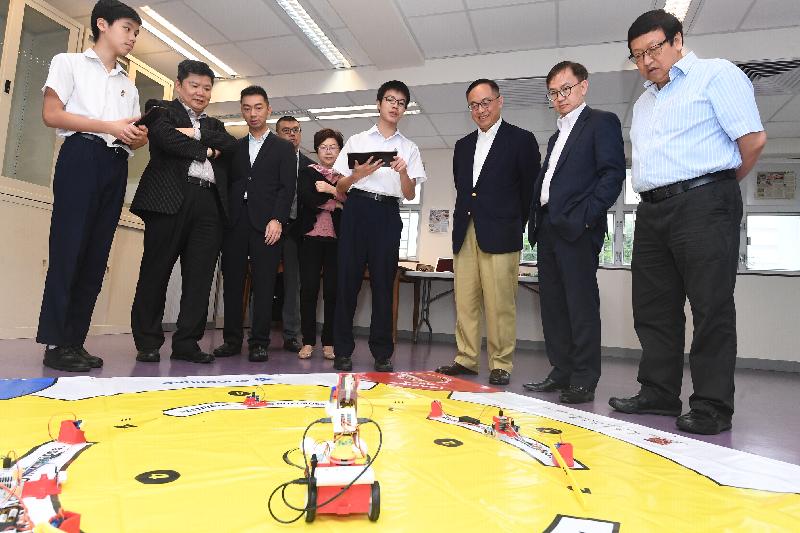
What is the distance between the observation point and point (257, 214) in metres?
2.51

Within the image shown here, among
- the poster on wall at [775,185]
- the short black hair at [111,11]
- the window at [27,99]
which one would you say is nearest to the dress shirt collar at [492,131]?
the short black hair at [111,11]

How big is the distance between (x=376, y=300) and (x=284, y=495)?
166cm

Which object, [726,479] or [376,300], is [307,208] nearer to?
[376,300]

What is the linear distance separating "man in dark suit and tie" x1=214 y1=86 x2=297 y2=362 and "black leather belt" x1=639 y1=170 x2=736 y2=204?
1721 mm

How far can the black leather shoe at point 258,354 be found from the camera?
2.42m

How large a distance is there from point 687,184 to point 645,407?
0.80 m

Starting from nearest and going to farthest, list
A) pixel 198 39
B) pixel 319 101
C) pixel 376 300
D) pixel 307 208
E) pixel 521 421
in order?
pixel 521 421, pixel 376 300, pixel 307 208, pixel 198 39, pixel 319 101

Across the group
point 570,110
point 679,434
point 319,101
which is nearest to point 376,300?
point 570,110

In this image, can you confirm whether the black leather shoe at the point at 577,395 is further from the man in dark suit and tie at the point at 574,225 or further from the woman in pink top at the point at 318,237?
the woman in pink top at the point at 318,237

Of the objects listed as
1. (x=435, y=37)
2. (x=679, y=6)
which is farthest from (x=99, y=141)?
(x=679, y=6)

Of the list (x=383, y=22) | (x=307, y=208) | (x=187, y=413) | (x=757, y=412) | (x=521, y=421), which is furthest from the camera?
(x=383, y=22)

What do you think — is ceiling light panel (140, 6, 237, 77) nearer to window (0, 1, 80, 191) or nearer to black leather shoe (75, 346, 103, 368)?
window (0, 1, 80, 191)

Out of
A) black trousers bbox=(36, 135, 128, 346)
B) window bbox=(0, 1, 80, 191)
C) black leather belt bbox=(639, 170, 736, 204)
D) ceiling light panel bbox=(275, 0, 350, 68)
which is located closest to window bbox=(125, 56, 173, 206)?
window bbox=(0, 1, 80, 191)

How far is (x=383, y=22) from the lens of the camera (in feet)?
13.6
